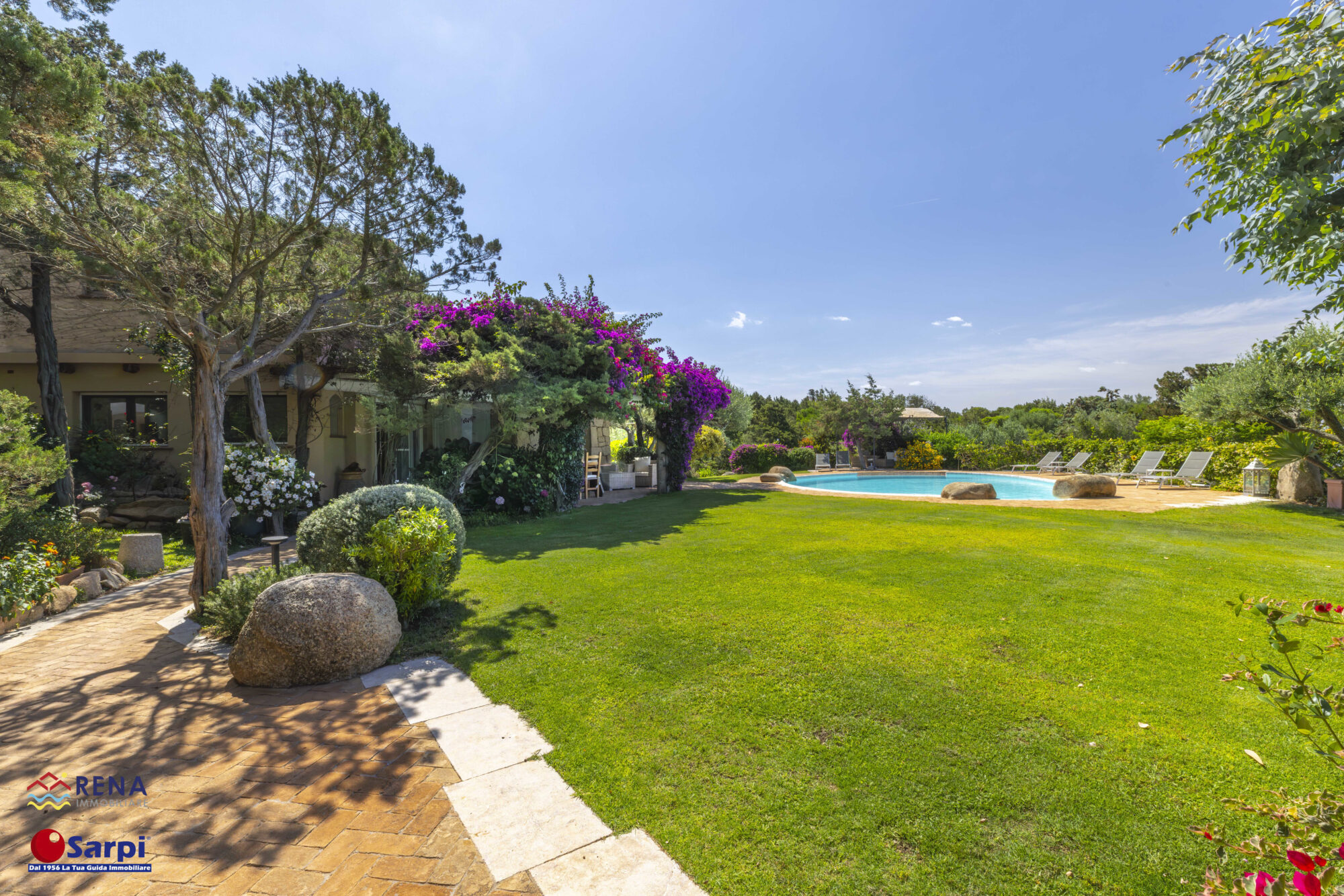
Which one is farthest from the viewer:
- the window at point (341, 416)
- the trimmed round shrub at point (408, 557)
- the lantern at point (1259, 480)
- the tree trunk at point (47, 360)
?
the lantern at point (1259, 480)

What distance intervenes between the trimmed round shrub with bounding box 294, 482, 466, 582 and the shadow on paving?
1.12 meters

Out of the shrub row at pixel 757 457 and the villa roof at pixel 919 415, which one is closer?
the shrub row at pixel 757 457

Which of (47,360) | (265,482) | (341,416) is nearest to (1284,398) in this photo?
(265,482)

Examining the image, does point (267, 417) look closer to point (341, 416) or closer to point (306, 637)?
point (341, 416)

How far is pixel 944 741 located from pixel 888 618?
1.92 meters

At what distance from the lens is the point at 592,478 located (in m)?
15.9

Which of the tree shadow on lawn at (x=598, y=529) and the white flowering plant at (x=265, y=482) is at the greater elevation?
the white flowering plant at (x=265, y=482)

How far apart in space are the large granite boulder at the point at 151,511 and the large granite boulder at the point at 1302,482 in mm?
22555

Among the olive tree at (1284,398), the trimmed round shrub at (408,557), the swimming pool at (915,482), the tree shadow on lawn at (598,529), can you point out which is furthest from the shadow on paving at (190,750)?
the swimming pool at (915,482)

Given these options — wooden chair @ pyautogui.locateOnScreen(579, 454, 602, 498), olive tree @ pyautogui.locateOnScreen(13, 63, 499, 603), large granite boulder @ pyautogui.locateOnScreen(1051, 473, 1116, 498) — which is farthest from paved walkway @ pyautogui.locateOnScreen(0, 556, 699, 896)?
large granite boulder @ pyautogui.locateOnScreen(1051, 473, 1116, 498)

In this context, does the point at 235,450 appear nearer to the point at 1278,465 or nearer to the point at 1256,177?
the point at 1256,177

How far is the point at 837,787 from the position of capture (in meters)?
2.49

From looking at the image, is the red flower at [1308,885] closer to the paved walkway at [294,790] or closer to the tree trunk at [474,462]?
the paved walkway at [294,790]

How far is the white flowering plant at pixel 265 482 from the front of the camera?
7.91 metres
